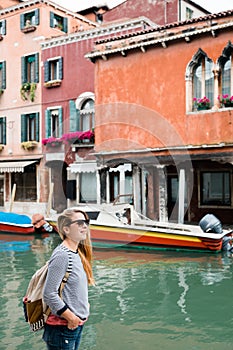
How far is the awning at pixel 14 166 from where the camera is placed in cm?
1830

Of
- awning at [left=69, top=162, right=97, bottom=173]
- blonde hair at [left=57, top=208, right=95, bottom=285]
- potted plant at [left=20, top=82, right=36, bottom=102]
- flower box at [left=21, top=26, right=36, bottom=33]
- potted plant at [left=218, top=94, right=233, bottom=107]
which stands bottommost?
blonde hair at [left=57, top=208, right=95, bottom=285]

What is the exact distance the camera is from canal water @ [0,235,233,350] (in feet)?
16.2

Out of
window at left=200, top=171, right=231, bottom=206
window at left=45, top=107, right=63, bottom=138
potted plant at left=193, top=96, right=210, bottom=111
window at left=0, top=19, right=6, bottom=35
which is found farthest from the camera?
window at left=0, top=19, right=6, bottom=35

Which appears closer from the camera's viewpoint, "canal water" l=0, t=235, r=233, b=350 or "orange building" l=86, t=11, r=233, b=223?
"canal water" l=0, t=235, r=233, b=350

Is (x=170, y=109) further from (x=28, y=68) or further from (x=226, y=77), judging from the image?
(x=28, y=68)

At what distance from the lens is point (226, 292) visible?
7.05m

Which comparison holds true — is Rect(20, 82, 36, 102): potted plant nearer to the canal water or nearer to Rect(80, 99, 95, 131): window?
Rect(80, 99, 95, 131): window

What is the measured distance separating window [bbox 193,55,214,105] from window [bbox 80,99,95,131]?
17.2 ft

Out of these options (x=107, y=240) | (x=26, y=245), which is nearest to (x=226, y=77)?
(x=107, y=240)

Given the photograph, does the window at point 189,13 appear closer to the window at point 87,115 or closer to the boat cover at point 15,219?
the window at point 87,115

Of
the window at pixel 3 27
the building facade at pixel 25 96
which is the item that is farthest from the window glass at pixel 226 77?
the window at pixel 3 27

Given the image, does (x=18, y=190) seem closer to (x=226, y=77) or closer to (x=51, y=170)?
(x=51, y=170)

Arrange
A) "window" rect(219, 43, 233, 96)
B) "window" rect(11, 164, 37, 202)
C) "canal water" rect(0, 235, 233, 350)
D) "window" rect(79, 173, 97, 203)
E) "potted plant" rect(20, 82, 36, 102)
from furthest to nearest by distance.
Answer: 1. "window" rect(11, 164, 37, 202)
2. "potted plant" rect(20, 82, 36, 102)
3. "window" rect(79, 173, 97, 203)
4. "window" rect(219, 43, 233, 96)
5. "canal water" rect(0, 235, 233, 350)

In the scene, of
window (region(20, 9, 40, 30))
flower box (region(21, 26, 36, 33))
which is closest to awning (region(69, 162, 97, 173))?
flower box (region(21, 26, 36, 33))
